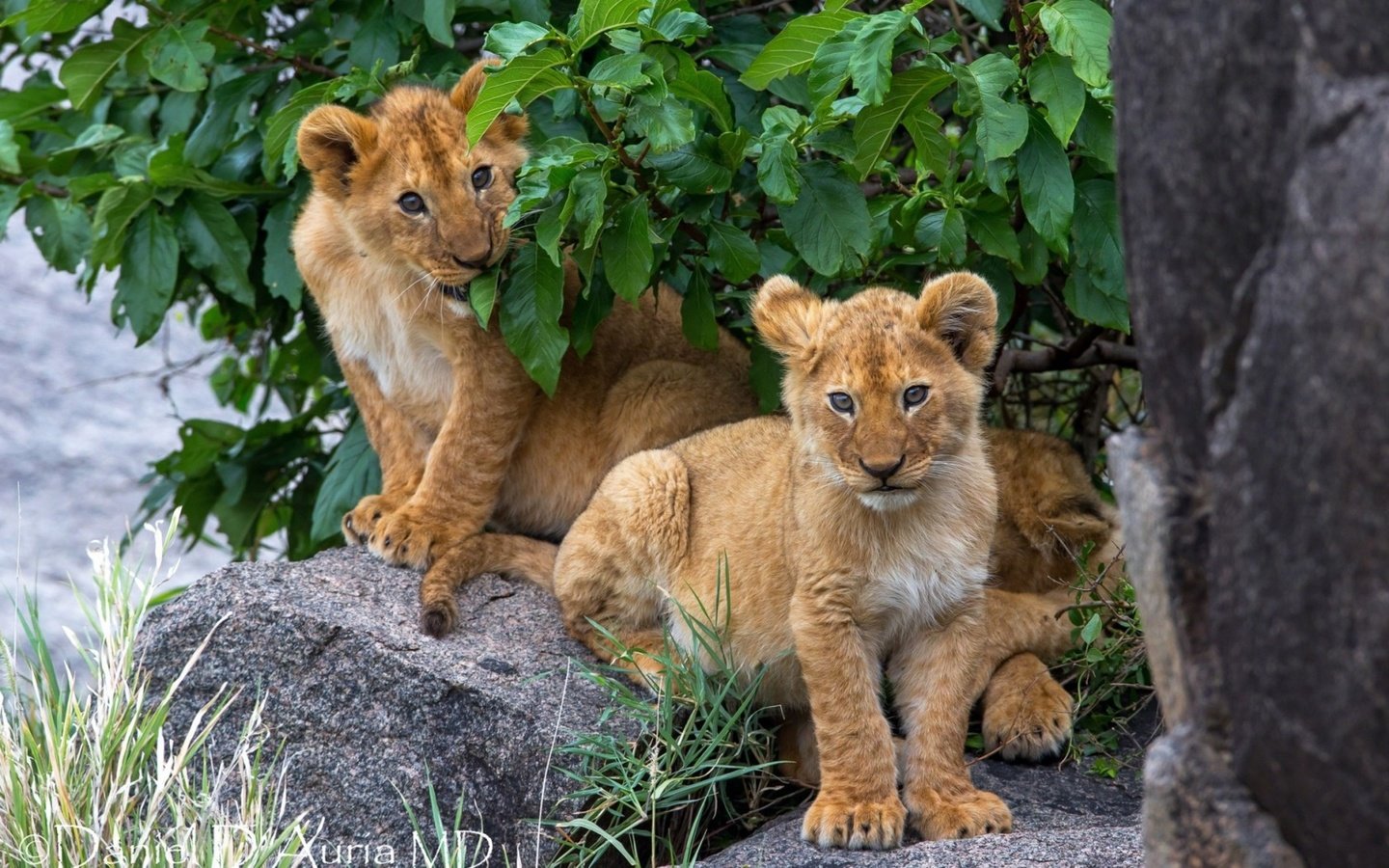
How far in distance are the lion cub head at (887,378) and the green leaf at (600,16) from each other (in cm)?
93

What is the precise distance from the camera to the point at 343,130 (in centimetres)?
504

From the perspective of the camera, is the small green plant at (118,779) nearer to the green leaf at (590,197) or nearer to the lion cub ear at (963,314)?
the green leaf at (590,197)

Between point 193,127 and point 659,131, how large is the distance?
291 centimetres

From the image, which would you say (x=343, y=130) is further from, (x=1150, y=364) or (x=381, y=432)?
(x=1150, y=364)

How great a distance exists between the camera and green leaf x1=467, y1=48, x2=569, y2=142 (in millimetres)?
3775

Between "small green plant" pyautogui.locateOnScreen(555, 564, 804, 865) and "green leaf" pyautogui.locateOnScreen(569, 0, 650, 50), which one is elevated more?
"green leaf" pyautogui.locateOnScreen(569, 0, 650, 50)

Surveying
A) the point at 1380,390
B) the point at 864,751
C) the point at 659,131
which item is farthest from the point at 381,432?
the point at 1380,390

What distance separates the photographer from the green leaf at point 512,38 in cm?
370

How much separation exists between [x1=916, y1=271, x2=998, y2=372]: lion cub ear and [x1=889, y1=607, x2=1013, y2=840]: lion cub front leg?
28.4 inches

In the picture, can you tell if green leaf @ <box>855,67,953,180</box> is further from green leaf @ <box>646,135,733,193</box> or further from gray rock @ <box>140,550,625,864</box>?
gray rock @ <box>140,550,625,864</box>

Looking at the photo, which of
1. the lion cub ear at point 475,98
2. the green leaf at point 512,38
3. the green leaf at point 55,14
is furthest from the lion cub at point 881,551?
the green leaf at point 55,14

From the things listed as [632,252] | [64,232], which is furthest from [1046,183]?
[64,232]

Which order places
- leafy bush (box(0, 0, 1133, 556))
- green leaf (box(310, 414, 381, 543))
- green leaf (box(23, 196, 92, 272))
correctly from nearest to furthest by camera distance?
leafy bush (box(0, 0, 1133, 556)) < green leaf (box(23, 196, 92, 272)) < green leaf (box(310, 414, 381, 543))

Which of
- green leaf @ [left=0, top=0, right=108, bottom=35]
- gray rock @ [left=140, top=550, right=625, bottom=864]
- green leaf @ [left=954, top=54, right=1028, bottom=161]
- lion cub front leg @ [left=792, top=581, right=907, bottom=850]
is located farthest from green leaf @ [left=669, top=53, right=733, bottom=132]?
green leaf @ [left=0, top=0, right=108, bottom=35]
